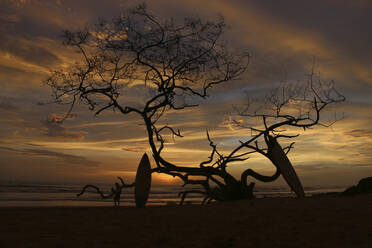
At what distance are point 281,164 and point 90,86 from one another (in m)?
7.76

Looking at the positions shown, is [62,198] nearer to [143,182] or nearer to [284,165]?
[143,182]

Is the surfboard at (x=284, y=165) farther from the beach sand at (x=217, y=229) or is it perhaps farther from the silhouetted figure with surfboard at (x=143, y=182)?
the beach sand at (x=217, y=229)

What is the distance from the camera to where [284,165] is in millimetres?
12688

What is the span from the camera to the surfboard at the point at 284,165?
1259cm

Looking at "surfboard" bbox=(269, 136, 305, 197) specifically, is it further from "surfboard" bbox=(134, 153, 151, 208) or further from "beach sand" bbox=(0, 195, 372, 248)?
"beach sand" bbox=(0, 195, 372, 248)

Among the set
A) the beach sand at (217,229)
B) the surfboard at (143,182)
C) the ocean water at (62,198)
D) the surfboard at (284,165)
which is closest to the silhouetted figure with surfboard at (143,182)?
the surfboard at (143,182)

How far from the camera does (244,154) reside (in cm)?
1269

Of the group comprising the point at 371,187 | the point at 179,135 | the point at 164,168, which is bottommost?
the point at 371,187

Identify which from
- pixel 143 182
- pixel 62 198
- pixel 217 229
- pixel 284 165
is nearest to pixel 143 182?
pixel 143 182

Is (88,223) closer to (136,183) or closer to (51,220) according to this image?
(51,220)

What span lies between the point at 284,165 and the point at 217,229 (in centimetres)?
774

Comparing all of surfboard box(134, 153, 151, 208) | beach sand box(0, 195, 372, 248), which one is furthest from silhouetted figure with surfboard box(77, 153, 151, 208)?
beach sand box(0, 195, 372, 248)

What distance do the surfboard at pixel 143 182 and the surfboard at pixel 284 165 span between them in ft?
15.3

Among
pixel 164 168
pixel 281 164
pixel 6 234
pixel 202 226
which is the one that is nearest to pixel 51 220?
pixel 6 234
